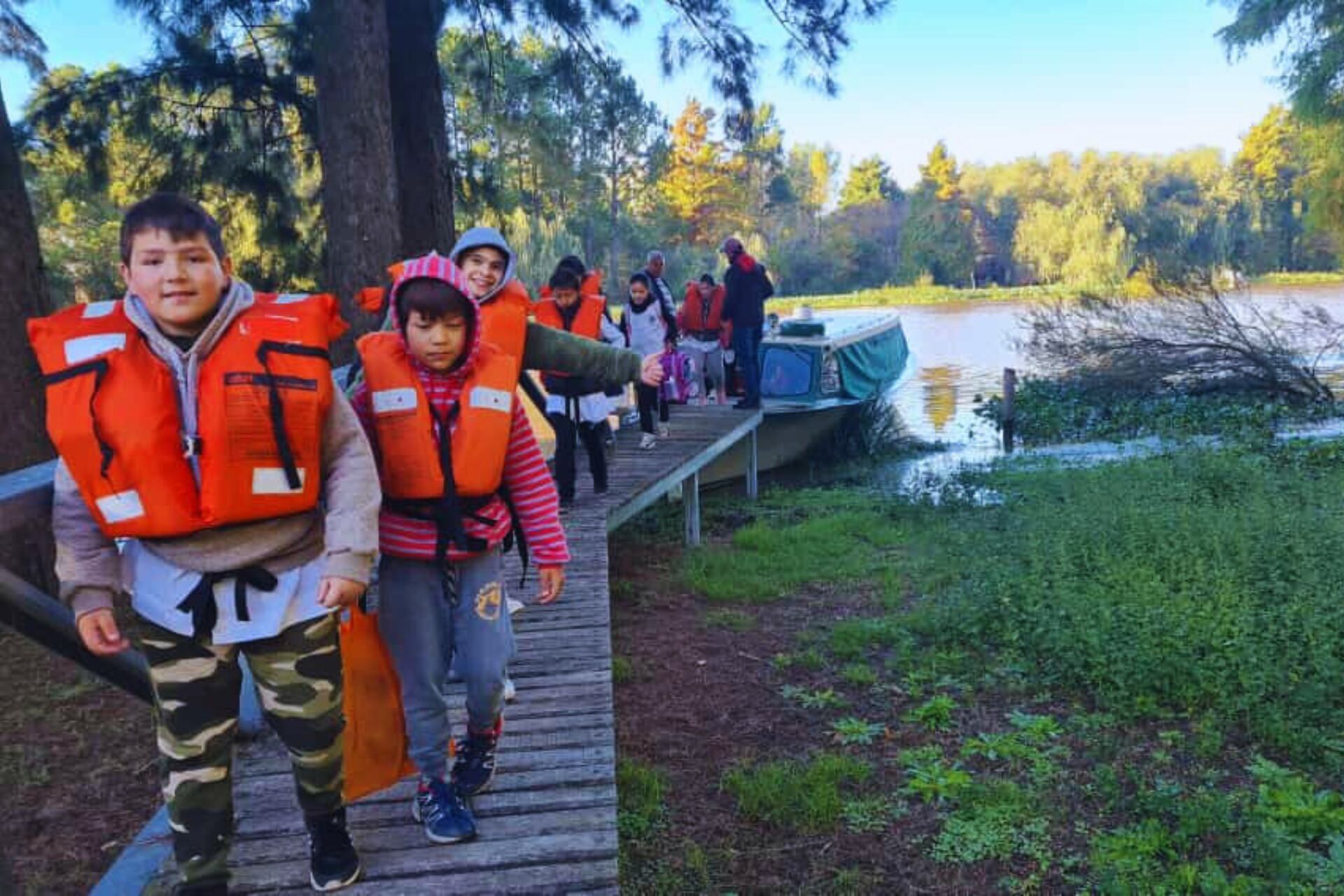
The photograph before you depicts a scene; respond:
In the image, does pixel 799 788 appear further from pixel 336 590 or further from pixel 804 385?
pixel 804 385

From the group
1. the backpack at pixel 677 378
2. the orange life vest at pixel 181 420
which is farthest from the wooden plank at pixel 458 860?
the backpack at pixel 677 378

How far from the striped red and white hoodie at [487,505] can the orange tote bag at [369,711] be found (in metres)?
0.23

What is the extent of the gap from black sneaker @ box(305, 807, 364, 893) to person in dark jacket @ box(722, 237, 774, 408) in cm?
768

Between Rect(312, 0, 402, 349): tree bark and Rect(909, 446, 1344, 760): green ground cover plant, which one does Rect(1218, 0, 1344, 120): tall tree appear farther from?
Rect(312, 0, 402, 349): tree bark

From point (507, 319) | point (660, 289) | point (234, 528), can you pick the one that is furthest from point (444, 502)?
point (660, 289)

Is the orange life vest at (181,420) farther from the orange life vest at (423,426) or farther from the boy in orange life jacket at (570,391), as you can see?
the boy in orange life jacket at (570,391)

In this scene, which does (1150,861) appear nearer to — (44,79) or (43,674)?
(43,674)

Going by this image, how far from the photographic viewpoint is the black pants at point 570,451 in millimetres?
6387

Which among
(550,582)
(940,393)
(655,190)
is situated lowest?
(940,393)

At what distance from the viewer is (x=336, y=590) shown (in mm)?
2072

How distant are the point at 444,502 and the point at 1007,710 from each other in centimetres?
333

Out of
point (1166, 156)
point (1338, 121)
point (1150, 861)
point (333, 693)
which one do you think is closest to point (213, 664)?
point (333, 693)

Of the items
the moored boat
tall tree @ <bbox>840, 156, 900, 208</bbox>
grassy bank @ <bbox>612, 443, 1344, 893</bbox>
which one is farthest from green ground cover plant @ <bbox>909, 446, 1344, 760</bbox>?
tall tree @ <bbox>840, 156, 900, 208</bbox>

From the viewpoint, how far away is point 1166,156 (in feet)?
258
